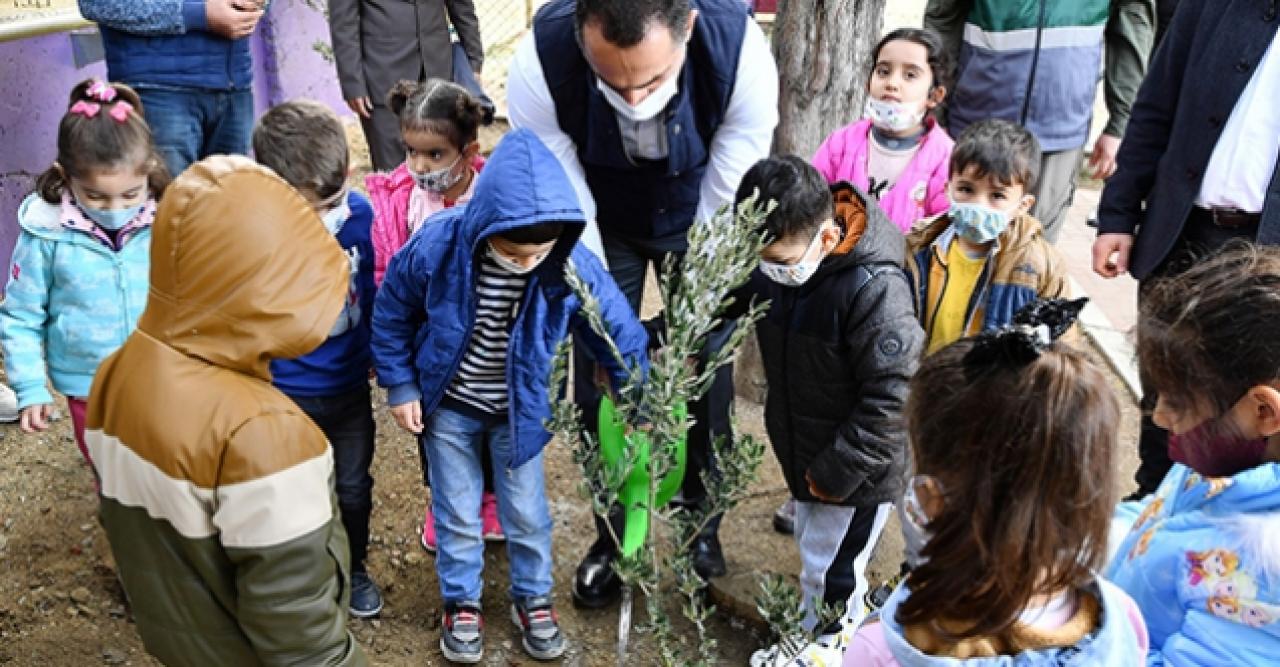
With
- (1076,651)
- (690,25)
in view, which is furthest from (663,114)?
(1076,651)

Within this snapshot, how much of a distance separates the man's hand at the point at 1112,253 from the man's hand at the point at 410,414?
203cm

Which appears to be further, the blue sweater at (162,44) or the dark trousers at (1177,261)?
the blue sweater at (162,44)

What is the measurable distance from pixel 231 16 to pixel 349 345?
1.76 metres

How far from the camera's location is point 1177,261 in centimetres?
297

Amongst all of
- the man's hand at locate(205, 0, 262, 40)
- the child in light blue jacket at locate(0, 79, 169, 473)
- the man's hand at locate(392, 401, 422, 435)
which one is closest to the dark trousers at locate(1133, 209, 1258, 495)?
the man's hand at locate(392, 401, 422, 435)

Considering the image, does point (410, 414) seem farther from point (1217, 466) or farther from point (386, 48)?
point (386, 48)

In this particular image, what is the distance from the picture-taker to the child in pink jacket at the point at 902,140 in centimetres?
319

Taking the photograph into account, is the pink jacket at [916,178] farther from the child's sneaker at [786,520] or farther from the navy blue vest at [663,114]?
the child's sneaker at [786,520]

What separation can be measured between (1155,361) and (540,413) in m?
1.48

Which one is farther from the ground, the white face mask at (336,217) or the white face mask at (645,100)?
the white face mask at (645,100)

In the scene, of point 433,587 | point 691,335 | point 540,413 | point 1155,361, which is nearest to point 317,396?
point 540,413

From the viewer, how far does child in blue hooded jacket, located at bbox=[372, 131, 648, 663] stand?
241 centimetres

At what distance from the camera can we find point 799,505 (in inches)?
113

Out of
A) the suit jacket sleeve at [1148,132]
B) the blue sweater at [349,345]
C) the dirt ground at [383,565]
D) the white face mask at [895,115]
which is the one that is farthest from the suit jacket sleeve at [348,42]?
the suit jacket sleeve at [1148,132]
